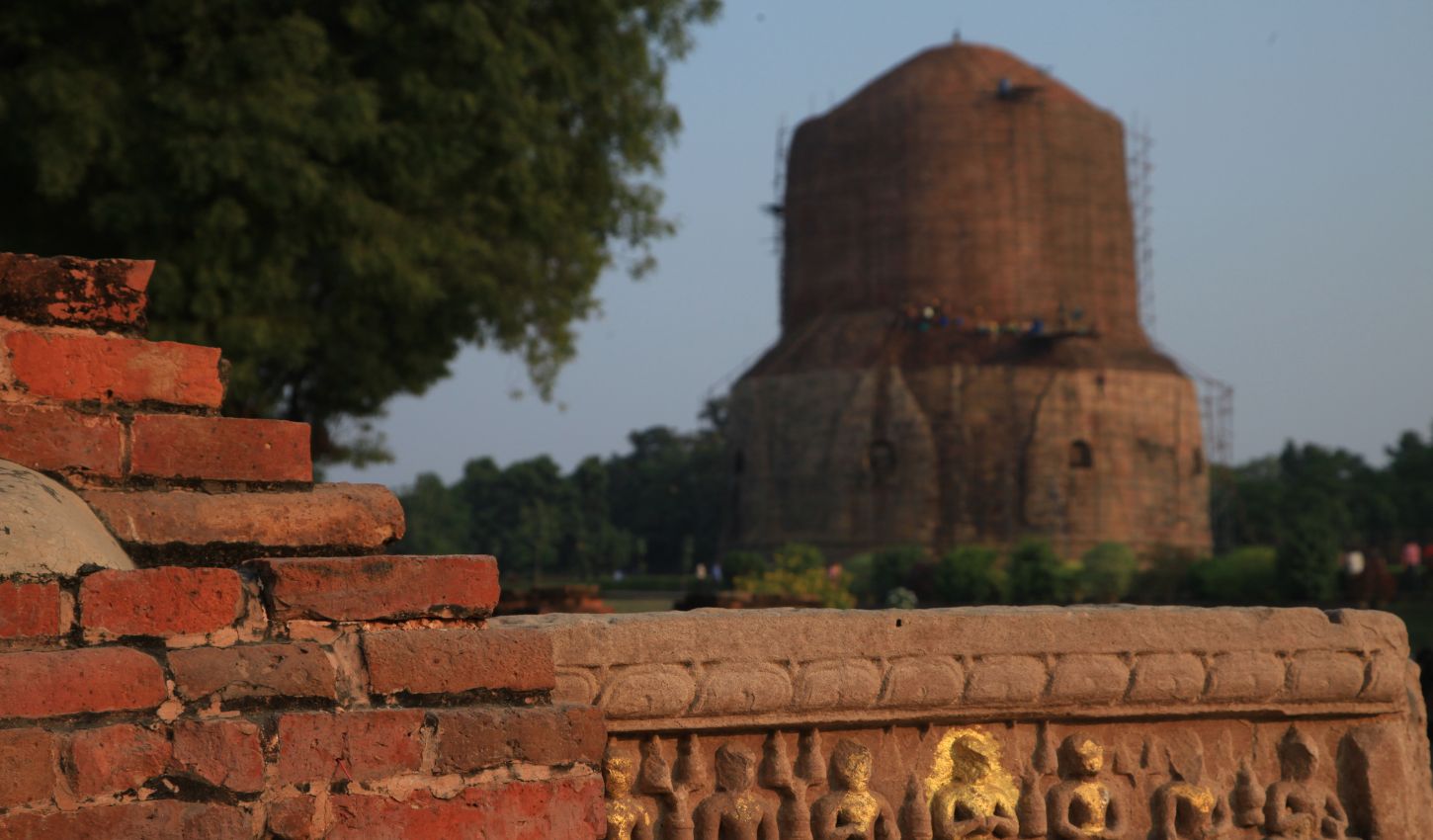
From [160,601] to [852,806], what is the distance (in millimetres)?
1049

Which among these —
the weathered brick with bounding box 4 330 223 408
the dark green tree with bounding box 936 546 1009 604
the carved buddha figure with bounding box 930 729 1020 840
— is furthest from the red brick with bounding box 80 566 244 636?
the dark green tree with bounding box 936 546 1009 604

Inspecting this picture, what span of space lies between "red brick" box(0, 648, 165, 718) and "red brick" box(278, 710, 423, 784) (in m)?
0.15

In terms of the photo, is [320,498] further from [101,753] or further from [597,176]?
[597,176]

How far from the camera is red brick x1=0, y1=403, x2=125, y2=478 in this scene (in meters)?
1.94

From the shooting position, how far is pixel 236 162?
335 inches

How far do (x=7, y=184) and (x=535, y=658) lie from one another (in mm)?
8235

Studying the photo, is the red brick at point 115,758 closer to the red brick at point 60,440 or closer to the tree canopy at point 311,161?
the red brick at point 60,440

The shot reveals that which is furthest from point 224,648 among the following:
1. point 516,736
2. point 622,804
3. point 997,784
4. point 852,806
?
point 997,784

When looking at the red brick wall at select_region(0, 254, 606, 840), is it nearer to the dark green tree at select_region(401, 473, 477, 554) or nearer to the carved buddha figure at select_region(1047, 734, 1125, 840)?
the carved buddha figure at select_region(1047, 734, 1125, 840)

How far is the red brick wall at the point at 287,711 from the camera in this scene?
5.39 ft

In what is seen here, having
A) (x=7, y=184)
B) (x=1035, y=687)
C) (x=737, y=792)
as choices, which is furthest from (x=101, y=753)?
(x=7, y=184)

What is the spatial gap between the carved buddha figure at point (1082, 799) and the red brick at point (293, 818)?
1.20 metres

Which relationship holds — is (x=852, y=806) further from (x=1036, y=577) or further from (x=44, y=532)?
(x=1036, y=577)

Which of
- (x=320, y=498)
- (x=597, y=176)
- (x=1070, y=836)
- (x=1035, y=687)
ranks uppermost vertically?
(x=597, y=176)
